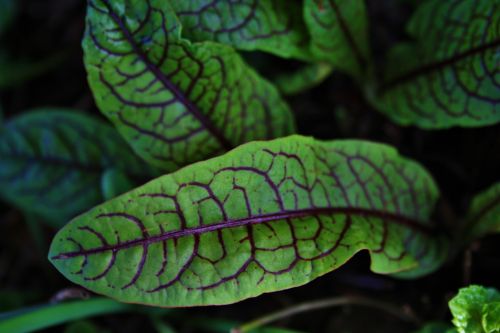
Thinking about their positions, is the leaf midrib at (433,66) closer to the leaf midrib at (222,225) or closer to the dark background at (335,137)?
the dark background at (335,137)

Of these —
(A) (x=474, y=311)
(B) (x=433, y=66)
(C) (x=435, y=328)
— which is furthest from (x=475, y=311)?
(B) (x=433, y=66)

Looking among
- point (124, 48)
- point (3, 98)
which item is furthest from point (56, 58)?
point (124, 48)

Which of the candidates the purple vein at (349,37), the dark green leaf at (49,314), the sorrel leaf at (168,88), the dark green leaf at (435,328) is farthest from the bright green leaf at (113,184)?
the dark green leaf at (435,328)

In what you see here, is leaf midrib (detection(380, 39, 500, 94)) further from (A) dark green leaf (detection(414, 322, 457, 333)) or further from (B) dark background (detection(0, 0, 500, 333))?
(A) dark green leaf (detection(414, 322, 457, 333))

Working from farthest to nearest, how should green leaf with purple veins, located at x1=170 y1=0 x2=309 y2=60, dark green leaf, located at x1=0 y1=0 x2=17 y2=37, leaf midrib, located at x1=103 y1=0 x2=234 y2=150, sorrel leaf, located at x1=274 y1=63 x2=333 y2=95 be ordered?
dark green leaf, located at x1=0 y1=0 x2=17 y2=37 < sorrel leaf, located at x1=274 y1=63 x2=333 y2=95 < green leaf with purple veins, located at x1=170 y1=0 x2=309 y2=60 < leaf midrib, located at x1=103 y1=0 x2=234 y2=150

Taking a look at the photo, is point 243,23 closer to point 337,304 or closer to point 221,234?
point 221,234

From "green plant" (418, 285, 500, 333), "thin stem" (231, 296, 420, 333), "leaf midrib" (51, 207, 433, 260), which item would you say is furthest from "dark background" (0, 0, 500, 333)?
"leaf midrib" (51, 207, 433, 260)
